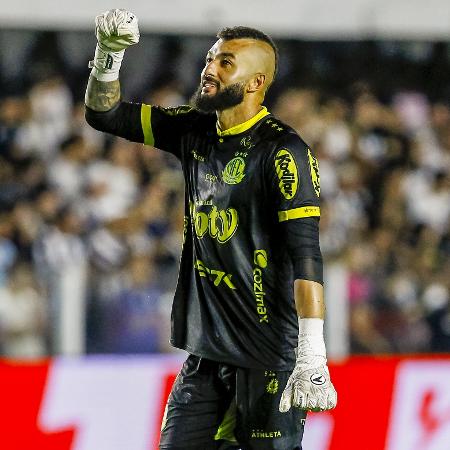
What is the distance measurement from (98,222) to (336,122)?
2597mm

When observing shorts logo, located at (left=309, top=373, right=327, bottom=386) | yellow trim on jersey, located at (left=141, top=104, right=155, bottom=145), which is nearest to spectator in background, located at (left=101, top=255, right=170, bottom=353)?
yellow trim on jersey, located at (left=141, top=104, right=155, bottom=145)

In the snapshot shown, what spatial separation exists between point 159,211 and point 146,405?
116 inches

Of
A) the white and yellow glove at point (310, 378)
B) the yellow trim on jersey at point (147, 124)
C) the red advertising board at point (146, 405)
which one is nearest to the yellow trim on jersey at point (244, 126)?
the yellow trim on jersey at point (147, 124)

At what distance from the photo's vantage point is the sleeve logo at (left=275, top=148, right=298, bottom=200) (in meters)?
3.96

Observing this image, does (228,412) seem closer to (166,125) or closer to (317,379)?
(317,379)

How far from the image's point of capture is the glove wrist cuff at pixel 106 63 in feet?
14.4

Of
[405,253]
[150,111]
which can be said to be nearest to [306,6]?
[405,253]

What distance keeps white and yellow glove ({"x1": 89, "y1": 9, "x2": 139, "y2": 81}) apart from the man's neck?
18.0 inches

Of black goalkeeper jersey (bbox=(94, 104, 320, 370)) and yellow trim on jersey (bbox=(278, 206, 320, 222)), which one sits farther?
black goalkeeper jersey (bbox=(94, 104, 320, 370))

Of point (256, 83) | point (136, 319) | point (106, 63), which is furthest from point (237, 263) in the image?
point (136, 319)

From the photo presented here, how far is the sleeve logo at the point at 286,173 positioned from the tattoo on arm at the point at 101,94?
32.1 inches

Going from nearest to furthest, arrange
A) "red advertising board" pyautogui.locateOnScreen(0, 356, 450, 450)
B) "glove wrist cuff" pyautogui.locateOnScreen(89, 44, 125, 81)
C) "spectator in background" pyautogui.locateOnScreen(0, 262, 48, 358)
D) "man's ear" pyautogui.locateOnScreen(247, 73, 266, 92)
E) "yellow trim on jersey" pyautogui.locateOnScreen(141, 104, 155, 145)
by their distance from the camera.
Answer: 1. "man's ear" pyautogui.locateOnScreen(247, 73, 266, 92)
2. "glove wrist cuff" pyautogui.locateOnScreen(89, 44, 125, 81)
3. "yellow trim on jersey" pyautogui.locateOnScreen(141, 104, 155, 145)
4. "red advertising board" pyautogui.locateOnScreen(0, 356, 450, 450)
5. "spectator in background" pyautogui.locateOnScreen(0, 262, 48, 358)

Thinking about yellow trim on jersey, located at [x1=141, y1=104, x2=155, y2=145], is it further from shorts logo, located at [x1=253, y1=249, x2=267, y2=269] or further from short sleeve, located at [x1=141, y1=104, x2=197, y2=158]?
shorts logo, located at [x1=253, y1=249, x2=267, y2=269]

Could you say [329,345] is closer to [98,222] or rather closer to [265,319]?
[98,222]
